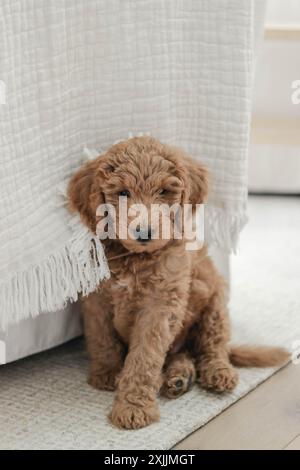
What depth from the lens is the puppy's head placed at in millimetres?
1499

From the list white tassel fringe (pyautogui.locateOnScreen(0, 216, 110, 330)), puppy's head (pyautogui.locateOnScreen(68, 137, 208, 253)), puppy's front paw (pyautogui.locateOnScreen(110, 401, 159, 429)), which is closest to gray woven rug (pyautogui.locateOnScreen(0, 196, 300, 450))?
puppy's front paw (pyautogui.locateOnScreen(110, 401, 159, 429))

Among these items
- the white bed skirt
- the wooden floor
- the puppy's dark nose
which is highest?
the puppy's dark nose

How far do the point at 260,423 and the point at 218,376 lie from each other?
15 cm

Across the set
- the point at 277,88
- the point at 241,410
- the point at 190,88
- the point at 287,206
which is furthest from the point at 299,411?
the point at 277,88

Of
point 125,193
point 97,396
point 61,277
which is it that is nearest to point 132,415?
point 97,396

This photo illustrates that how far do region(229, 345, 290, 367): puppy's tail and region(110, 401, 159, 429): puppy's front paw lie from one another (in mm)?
309

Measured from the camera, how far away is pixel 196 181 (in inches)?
62.5

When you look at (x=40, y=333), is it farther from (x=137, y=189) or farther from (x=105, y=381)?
(x=137, y=189)

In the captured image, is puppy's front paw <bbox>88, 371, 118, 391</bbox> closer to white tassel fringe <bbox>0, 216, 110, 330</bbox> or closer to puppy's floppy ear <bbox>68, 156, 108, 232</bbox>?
white tassel fringe <bbox>0, 216, 110, 330</bbox>

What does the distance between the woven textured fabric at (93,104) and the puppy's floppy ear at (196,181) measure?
0.20 meters

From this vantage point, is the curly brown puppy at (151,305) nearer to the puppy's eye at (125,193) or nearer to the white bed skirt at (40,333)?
the puppy's eye at (125,193)

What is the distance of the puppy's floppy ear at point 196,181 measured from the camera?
1.58 metres
